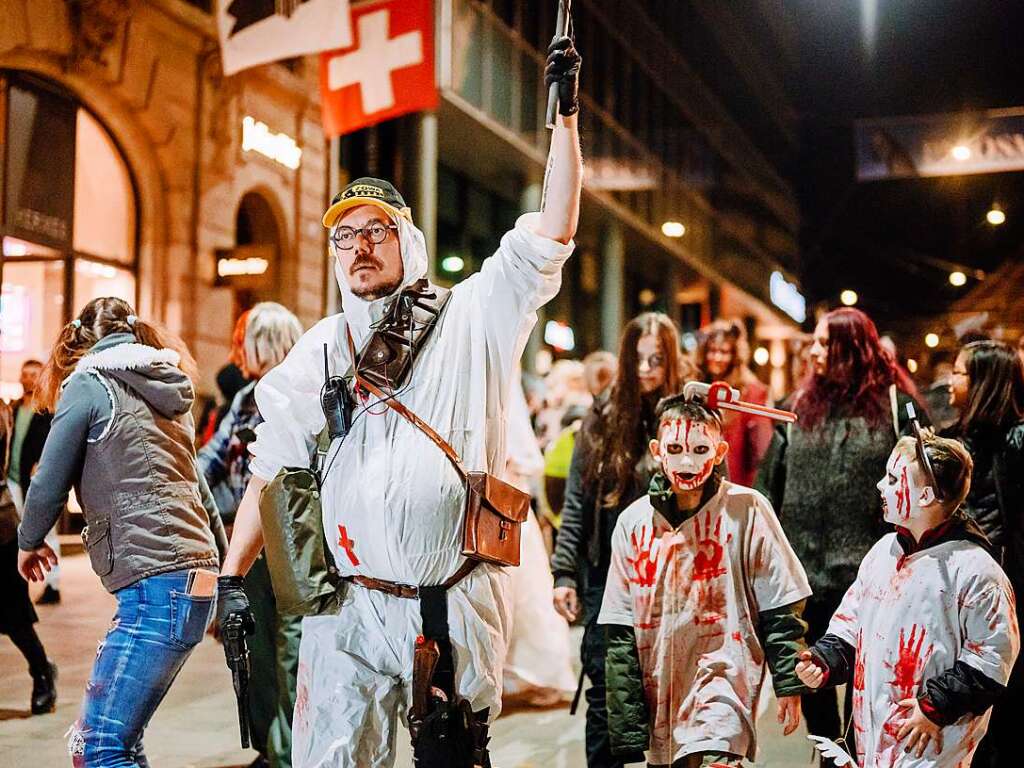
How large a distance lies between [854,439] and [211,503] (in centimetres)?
269

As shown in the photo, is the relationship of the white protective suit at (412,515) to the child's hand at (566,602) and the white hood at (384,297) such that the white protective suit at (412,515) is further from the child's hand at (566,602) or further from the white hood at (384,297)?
the child's hand at (566,602)

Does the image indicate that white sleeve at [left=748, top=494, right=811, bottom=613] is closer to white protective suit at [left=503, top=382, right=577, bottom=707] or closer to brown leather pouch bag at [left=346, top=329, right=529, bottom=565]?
brown leather pouch bag at [left=346, top=329, right=529, bottom=565]

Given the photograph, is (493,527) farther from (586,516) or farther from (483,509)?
(586,516)

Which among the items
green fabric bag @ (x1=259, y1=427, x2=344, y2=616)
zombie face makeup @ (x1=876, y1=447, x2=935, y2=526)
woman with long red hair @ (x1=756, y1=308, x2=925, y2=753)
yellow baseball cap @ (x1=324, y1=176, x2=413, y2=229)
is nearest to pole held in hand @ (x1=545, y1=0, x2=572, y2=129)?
yellow baseball cap @ (x1=324, y1=176, x2=413, y2=229)

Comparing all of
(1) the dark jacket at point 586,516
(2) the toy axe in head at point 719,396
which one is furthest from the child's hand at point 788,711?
(1) the dark jacket at point 586,516

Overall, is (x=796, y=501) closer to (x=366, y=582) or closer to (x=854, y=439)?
(x=854, y=439)

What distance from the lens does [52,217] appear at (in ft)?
45.5

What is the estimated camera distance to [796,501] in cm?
551

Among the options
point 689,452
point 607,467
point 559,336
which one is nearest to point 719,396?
point 689,452

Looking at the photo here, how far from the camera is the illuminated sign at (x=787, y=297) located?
2178 inches

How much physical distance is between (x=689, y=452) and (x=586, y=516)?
1.29 metres

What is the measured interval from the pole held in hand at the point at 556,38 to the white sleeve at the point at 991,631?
188cm

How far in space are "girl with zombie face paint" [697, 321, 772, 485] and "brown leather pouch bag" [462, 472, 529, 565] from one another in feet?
11.5

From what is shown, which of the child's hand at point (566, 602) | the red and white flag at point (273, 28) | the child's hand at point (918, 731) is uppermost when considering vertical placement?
the red and white flag at point (273, 28)
